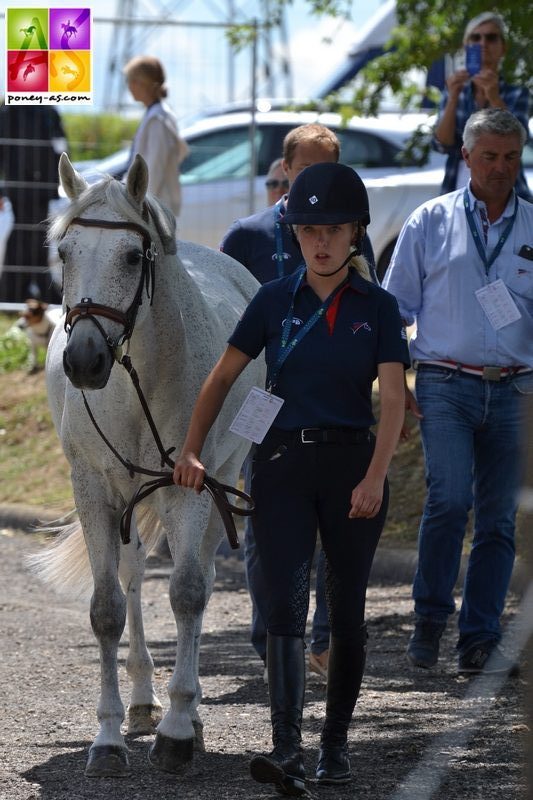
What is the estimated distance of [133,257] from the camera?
5.01 metres

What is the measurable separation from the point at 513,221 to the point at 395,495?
13.3 feet

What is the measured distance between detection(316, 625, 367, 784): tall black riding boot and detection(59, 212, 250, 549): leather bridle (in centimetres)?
53

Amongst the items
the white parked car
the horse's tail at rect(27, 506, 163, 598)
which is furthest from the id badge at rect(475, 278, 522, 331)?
the white parked car

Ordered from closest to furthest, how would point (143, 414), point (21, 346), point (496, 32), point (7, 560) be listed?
point (143, 414)
point (496, 32)
point (7, 560)
point (21, 346)

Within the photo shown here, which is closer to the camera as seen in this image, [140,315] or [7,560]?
[140,315]

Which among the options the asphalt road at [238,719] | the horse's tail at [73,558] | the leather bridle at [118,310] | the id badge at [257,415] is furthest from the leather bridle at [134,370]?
the horse's tail at [73,558]

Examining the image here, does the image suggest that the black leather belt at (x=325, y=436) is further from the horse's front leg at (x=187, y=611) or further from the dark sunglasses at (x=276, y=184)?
the dark sunglasses at (x=276, y=184)

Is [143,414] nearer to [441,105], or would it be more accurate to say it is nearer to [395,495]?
[441,105]

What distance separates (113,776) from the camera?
5.03m

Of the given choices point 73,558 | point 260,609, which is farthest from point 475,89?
point 73,558

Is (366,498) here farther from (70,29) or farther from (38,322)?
(38,322)

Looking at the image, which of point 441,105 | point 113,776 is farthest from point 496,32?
point 113,776

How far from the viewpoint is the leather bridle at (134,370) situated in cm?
482

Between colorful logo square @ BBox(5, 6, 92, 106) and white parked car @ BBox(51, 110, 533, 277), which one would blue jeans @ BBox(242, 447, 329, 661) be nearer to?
colorful logo square @ BBox(5, 6, 92, 106)
